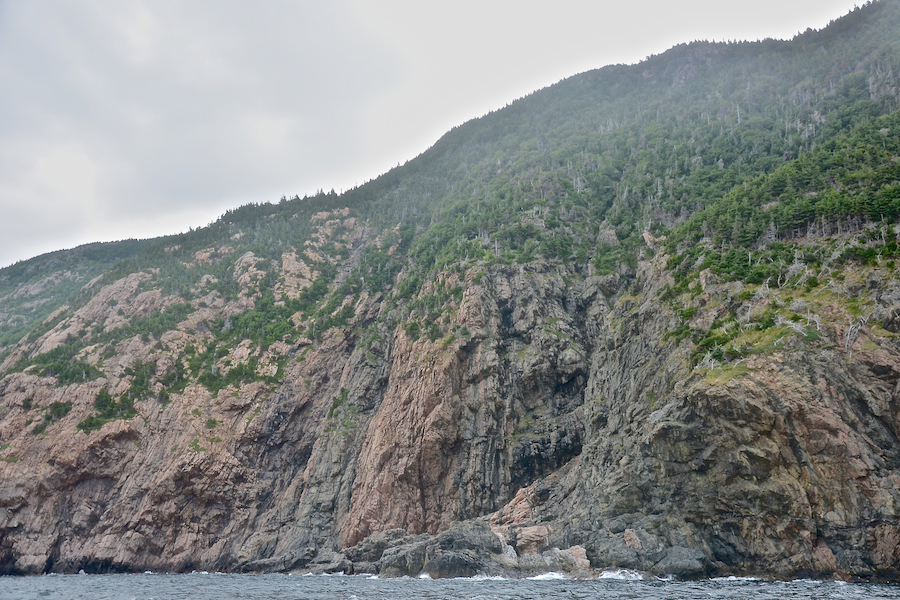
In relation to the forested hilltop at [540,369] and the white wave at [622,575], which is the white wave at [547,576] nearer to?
the forested hilltop at [540,369]

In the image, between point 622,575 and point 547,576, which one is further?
point 547,576

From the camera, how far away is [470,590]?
38188 mm

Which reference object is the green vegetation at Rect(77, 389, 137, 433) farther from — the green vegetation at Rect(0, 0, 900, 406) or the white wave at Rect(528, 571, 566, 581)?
the white wave at Rect(528, 571, 566, 581)

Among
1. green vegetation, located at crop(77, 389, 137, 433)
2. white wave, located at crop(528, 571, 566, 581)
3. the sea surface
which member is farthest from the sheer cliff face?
the sea surface

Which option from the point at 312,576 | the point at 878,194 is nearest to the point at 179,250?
the point at 312,576

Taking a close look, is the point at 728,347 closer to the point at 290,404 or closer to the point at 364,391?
the point at 364,391

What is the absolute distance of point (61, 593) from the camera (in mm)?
44594

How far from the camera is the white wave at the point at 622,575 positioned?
138 ft

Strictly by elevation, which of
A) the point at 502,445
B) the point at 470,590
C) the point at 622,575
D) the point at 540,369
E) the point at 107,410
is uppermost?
the point at 540,369

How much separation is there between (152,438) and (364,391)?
29473mm

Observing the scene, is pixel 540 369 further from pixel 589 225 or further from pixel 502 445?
pixel 589 225

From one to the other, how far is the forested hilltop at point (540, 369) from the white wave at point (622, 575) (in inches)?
25.8

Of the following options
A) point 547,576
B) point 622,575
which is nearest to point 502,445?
point 547,576

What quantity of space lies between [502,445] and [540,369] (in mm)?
10370
